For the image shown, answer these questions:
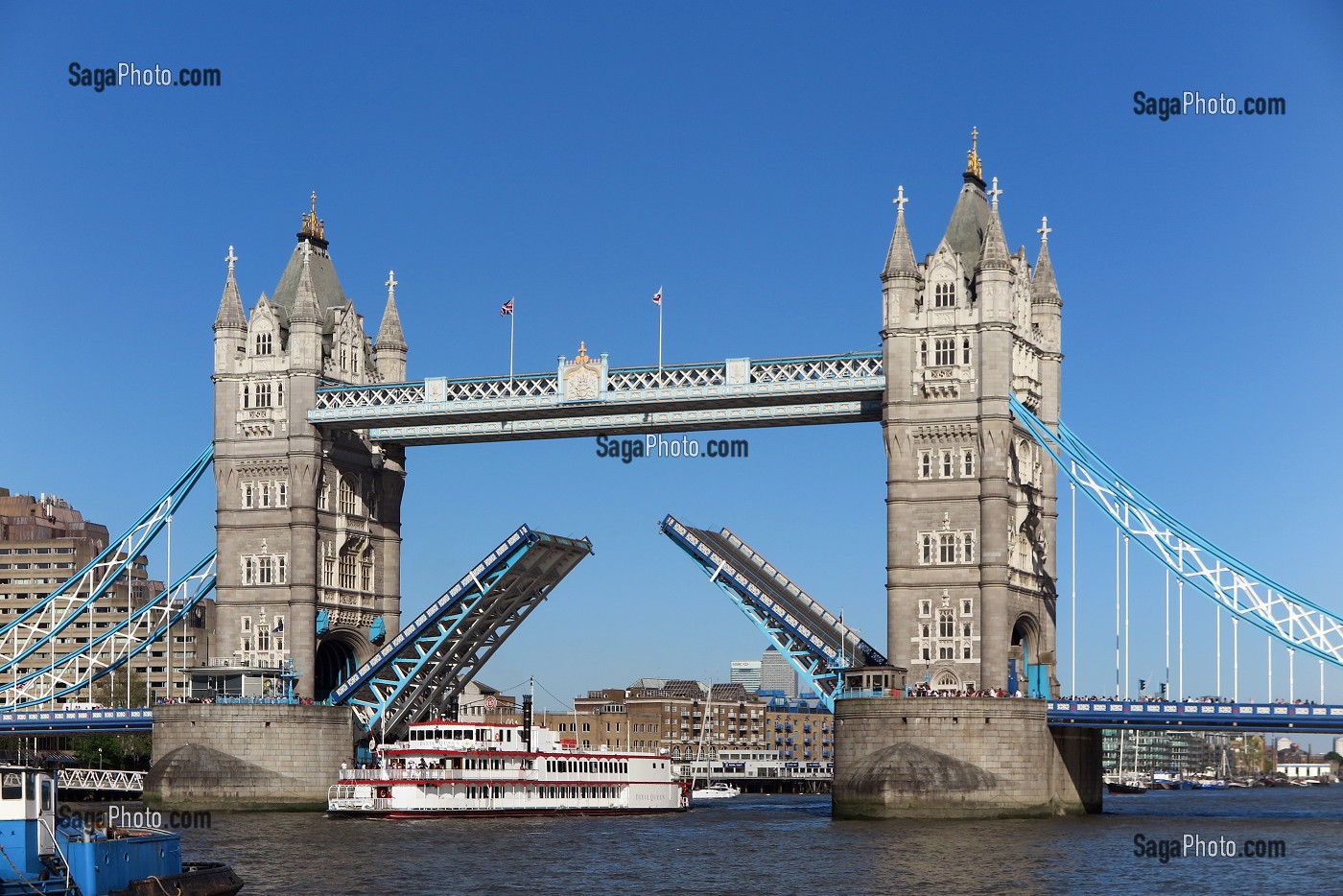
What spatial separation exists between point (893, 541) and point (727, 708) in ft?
367

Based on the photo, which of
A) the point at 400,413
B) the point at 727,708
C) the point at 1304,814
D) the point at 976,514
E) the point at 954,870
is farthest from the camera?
the point at 727,708

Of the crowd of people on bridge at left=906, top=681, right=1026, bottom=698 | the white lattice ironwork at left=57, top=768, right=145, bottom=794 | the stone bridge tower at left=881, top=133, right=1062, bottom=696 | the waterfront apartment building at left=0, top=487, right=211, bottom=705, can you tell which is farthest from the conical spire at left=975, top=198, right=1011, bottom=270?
the waterfront apartment building at left=0, top=487, right=211, bottom=705

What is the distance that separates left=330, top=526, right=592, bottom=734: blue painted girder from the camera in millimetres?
93438

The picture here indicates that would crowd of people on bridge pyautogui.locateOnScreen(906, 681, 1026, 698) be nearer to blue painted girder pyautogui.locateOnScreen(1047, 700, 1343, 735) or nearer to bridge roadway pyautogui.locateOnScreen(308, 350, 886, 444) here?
blue painted girder pyautogui.locateOnScreen(1047, 700, 1343, 735)

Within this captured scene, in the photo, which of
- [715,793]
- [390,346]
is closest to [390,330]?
[390,346]

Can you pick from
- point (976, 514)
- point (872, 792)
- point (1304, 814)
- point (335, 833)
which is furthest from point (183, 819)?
point (1304, 814)

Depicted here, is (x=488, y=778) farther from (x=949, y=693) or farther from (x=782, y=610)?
(x=949, y=693)

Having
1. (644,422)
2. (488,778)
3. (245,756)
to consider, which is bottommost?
(488,778)

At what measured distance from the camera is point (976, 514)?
88875 millimetres

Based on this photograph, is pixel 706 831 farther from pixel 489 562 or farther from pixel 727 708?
pixel 727 708

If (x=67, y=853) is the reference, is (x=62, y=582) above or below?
above

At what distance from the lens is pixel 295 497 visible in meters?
100

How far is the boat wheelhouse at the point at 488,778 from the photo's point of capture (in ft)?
290

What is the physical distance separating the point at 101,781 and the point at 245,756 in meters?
24.3
